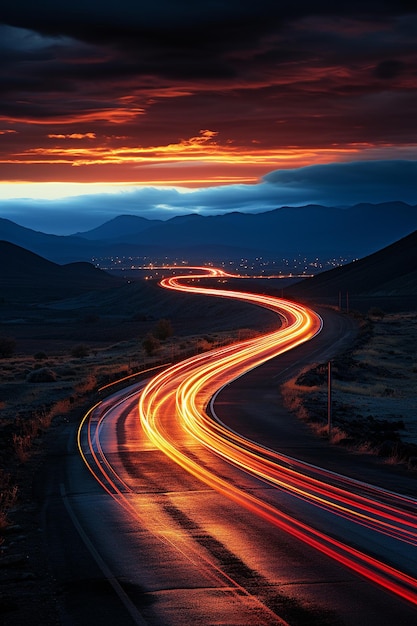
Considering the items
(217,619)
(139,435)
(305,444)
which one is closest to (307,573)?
(217,619)

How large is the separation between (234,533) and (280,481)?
6.36 metres

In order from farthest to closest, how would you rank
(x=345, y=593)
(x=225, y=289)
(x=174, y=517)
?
1. (x=225, y=289)
2. (x=174, y=517)
3. (x=345, y=593)

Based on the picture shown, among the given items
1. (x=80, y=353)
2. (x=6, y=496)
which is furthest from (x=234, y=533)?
(x=80, y=353)

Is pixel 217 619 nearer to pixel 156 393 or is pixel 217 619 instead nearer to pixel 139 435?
pixel 139 435

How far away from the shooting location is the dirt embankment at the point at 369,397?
31484mm

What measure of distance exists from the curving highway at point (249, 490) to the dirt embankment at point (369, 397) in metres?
3.44

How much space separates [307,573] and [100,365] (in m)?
61.8

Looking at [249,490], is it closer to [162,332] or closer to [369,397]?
[369,397]

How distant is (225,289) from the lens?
529 ft

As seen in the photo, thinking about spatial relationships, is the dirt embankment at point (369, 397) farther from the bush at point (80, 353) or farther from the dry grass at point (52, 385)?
the bush at point (80, 353)

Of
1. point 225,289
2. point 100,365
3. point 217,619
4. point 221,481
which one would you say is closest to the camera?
point 217,619

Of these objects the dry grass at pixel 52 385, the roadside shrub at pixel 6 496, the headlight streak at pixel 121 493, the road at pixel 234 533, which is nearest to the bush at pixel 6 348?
the dry grass at pixel 52 385

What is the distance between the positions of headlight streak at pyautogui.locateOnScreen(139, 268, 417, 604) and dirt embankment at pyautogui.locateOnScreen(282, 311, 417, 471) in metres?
3.41

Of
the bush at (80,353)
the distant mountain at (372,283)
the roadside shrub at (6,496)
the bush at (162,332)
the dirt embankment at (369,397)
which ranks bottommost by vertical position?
the roadside shrub at (6,496)
